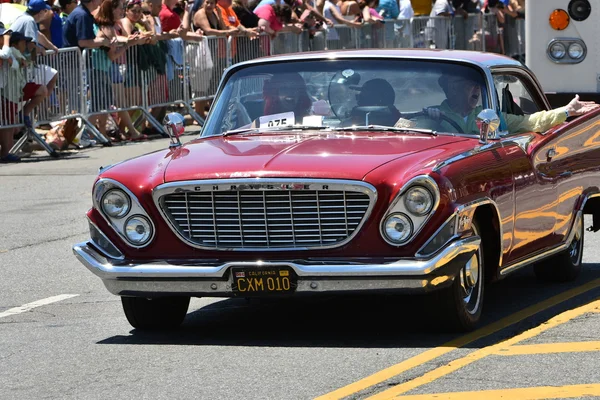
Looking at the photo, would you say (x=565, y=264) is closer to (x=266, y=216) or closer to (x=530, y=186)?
(x=530, y=186)

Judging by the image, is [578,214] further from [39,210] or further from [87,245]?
[39,210]

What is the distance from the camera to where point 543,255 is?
8367 mm

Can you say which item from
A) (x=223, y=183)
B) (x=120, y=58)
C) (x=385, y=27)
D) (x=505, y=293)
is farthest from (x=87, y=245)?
(x=385, y=27)

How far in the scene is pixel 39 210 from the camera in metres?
13.7

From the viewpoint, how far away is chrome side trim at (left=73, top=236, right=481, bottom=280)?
6875mm

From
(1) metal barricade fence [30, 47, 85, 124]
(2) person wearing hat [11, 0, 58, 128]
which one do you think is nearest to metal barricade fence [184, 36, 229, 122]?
(1) metal barricade fence [30, 47, 85, 124]

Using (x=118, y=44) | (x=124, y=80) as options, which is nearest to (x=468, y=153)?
(x=118, y=44)

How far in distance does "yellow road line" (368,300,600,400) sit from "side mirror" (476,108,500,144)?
3.41 feet

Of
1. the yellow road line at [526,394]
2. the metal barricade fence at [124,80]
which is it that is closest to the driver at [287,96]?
the yellow road line at [526,394]

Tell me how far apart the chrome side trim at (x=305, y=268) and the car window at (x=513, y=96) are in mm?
1640

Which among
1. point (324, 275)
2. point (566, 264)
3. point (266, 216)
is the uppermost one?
point (266, 216)

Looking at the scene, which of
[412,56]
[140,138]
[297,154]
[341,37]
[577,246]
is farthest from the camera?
[341,37]

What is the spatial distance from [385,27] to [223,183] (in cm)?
2043

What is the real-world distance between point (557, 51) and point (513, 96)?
252 inches
